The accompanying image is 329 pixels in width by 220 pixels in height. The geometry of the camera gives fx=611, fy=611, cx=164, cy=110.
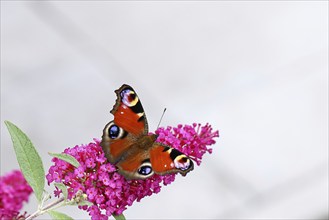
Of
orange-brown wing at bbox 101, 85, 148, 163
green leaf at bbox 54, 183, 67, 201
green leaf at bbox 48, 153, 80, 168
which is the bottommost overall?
green leaf at bbox 54, 183, 67, 201

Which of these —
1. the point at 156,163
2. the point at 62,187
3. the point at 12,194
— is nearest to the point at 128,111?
the point at 156,163

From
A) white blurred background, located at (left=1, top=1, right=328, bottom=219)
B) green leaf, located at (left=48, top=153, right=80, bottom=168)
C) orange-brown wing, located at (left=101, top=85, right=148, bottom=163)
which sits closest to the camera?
green leaf, located at (left=48, top=153, right=80, bottom=168)

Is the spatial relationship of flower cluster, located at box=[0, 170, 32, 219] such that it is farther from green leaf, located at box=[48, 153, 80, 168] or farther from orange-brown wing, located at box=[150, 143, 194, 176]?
orange-brown wing, located at box=[150, 143, 194, 176]

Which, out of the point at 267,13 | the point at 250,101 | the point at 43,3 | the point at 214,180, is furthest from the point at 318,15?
the point at 43,3

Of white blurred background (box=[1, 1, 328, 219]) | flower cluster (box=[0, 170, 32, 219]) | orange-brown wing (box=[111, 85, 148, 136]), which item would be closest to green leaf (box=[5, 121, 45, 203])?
flower cluster (box=[0, 170, 32, 219])

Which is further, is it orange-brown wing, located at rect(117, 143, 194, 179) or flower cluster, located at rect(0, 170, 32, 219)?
flower cluster, located at rect(0, 170, 32, 219)

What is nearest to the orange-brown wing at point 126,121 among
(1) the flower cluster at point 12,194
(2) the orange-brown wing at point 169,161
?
(2) the orange-brown wing at point 169,161
